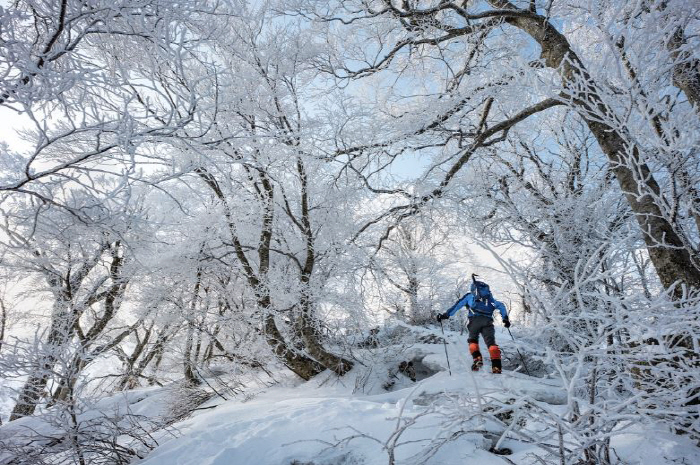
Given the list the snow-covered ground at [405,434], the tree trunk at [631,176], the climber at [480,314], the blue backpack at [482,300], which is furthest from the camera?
the blue backpack at [482,300]

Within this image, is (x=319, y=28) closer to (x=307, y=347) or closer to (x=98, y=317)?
(x=307, y=347)

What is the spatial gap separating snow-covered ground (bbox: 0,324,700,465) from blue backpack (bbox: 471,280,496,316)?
1118mm

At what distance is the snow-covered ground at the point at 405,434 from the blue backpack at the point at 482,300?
1118mm

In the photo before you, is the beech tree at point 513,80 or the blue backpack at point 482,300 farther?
the blue backpack at point 482,300

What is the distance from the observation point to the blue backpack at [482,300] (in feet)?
18.3

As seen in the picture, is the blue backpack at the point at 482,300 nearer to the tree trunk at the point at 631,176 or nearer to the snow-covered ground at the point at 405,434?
the snow-covered ground at the point at 405,434

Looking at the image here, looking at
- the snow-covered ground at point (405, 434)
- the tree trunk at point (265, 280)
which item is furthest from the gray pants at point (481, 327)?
the tree trunk at point (265, 280)

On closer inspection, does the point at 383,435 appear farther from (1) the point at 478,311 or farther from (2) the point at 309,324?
(2) the point at 309,324

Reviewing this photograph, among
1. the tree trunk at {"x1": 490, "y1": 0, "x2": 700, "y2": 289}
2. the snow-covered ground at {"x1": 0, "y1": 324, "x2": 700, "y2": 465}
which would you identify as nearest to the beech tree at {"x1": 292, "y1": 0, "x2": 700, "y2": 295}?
the tree trunk at {"x1": 490, "y1": 0, "x2": 700, "y2": 289}

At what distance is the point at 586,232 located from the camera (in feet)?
18.4

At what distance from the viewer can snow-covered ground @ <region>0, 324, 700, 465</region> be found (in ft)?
6.07

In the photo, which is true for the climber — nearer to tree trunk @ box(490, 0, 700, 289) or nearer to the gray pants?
the gray pants

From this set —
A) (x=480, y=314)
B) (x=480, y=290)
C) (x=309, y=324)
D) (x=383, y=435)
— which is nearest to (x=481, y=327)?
(x=480, y=314)

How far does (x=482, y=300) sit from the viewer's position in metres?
5.64
